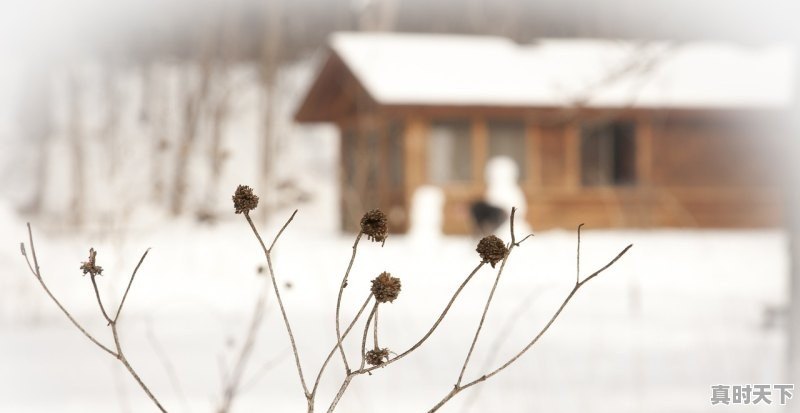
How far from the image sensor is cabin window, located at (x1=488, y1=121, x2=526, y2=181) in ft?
48.6

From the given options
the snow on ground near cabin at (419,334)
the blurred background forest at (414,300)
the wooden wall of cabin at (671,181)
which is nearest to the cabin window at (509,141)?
the wooden wall of cabin at (671,181)

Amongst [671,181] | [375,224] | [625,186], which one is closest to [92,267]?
[375,224]

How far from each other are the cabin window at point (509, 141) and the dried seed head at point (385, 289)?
45.6ft

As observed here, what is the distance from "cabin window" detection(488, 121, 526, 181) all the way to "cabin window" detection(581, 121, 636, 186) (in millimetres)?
1137

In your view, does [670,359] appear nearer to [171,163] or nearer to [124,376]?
[124,376]

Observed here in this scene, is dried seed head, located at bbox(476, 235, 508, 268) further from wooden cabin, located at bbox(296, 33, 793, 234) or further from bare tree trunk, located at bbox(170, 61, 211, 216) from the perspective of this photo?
wooden cabin, located at bbox(296, 33, 793, 234)

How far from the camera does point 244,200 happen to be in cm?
101

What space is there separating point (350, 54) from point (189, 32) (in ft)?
46.4

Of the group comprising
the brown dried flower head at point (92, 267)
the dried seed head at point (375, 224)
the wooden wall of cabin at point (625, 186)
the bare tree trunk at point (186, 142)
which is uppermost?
the wooden wall of cabin at point (625, 186)

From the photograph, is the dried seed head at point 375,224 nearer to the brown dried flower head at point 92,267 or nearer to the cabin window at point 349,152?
the brown dried flower head at point 92,267

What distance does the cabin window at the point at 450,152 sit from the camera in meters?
14.5

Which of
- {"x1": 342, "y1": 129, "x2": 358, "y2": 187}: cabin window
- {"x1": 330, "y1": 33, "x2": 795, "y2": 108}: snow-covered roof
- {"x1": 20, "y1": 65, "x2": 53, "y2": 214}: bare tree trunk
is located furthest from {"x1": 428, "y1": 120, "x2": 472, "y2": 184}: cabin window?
{"x1": 20, "y1": 65, "x2": 53, "y2": 214}: bare tree trunk

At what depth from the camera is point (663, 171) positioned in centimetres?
1549

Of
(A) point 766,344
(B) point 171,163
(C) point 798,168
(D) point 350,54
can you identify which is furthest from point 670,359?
A: (B) point 171,163
